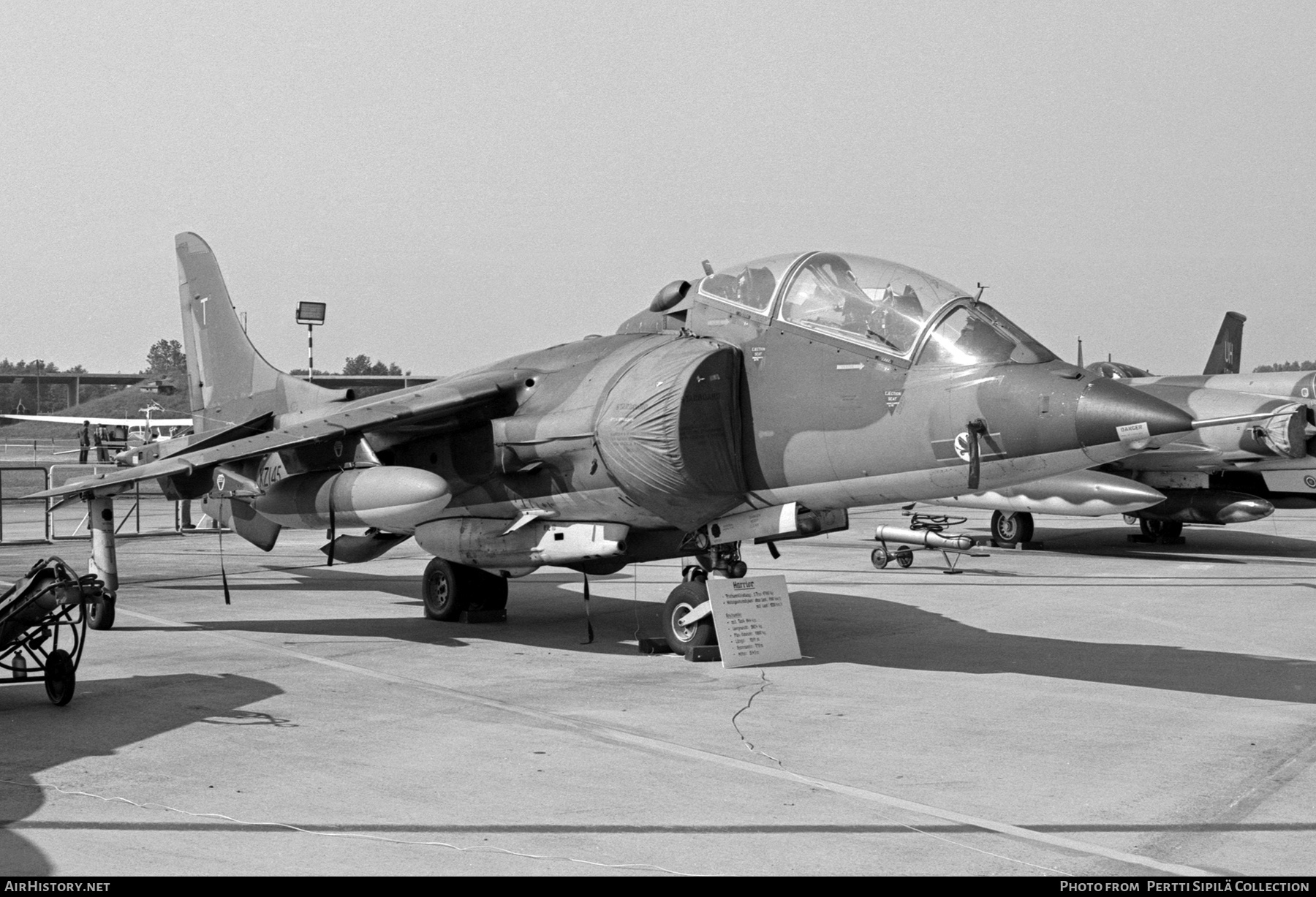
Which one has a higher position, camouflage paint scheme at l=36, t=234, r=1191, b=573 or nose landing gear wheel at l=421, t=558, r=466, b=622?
camouflage paint scheme at l=36, t=234, r=1191, b=573

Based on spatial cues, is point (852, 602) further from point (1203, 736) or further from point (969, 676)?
point (1203, 736)

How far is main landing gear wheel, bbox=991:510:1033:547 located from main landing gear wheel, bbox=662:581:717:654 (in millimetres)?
13734

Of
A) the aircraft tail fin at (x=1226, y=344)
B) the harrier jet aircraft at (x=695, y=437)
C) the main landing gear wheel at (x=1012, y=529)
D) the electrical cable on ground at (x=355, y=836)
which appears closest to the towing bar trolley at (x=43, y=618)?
the electrical cable on ground at (x=355, y=836)

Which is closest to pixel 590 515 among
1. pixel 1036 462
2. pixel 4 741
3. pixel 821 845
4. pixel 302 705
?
pixel 302 705

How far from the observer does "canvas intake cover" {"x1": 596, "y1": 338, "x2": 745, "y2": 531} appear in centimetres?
905

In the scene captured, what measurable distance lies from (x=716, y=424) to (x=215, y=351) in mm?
8208

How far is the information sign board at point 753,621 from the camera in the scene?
962 cm

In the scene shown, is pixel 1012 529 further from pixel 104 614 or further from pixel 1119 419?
pixel 104 614

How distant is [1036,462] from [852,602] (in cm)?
661

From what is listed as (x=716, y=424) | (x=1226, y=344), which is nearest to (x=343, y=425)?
(x=716, y=424)

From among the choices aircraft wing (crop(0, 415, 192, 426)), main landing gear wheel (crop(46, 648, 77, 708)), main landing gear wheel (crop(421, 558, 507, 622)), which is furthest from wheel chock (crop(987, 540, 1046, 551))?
aircraft wing (crop(0, 415, 192, 426))

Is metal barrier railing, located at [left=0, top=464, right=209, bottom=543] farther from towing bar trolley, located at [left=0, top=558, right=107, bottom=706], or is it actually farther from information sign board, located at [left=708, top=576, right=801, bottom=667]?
information sign board, located at [left=708, top=576, right=801, bottom=667]

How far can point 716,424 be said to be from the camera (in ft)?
30.2

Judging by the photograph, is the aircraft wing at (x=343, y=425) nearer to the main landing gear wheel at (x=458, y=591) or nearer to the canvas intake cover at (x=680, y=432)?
the canvas intake cover at (x=680, y=432)
